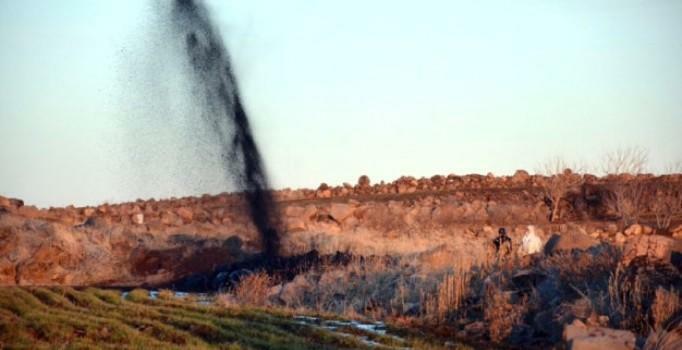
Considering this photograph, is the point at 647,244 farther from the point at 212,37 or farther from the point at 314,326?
the point at 212,37

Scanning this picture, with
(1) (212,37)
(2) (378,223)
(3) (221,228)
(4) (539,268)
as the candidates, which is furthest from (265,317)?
(2) (378,223)

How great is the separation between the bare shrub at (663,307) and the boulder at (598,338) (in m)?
1.16

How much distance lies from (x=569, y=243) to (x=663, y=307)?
688 cm

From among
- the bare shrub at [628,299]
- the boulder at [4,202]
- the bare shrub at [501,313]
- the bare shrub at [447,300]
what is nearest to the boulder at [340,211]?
the boulder at [4,202]

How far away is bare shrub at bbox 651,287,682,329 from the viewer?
15.1 metres

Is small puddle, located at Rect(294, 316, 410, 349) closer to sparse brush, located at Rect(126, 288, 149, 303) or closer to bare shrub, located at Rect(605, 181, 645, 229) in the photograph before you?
sparse brush, located at Rect(126, 288, 149, 303)

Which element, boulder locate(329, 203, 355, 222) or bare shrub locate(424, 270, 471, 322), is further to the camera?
boulder locate(329, 203, 355, 222)

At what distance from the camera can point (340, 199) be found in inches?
2173

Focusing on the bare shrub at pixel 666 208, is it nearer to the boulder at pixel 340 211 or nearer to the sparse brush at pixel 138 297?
the boulder at pixel 340 211

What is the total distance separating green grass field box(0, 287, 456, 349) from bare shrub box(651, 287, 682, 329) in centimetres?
390

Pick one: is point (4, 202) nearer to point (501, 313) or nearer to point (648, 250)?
point (501, 313)

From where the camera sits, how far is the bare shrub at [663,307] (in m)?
15.1

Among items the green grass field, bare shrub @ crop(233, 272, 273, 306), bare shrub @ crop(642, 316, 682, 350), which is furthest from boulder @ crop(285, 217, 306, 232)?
bare shrub @ crop(642, 316, 682, 350)

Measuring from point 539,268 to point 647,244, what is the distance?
2.45 m
